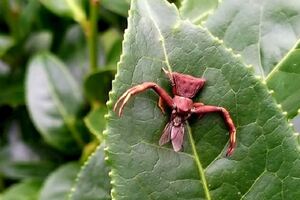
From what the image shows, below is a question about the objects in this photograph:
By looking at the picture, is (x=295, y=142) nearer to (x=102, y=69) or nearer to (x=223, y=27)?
(x=223, y=27)

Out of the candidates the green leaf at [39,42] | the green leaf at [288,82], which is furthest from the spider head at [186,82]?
the green leaf at [39,42]

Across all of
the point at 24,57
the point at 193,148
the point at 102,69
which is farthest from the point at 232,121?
the point at 24,57

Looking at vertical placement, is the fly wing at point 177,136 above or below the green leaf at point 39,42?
above

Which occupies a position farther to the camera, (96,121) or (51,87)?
(51,87)

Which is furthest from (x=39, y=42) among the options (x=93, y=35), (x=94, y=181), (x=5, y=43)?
(x=94, y=181)

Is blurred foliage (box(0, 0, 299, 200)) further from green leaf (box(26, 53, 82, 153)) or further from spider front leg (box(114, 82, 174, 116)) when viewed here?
spider front leg (box(114, 82, 174, 116))

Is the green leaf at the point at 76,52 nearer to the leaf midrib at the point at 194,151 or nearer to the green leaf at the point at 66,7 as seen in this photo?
the green leaf at the point at 66,7

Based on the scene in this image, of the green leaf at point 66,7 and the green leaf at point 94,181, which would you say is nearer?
the green leaf at point 94,181

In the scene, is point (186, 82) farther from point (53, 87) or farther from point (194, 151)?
point (53, 87)
